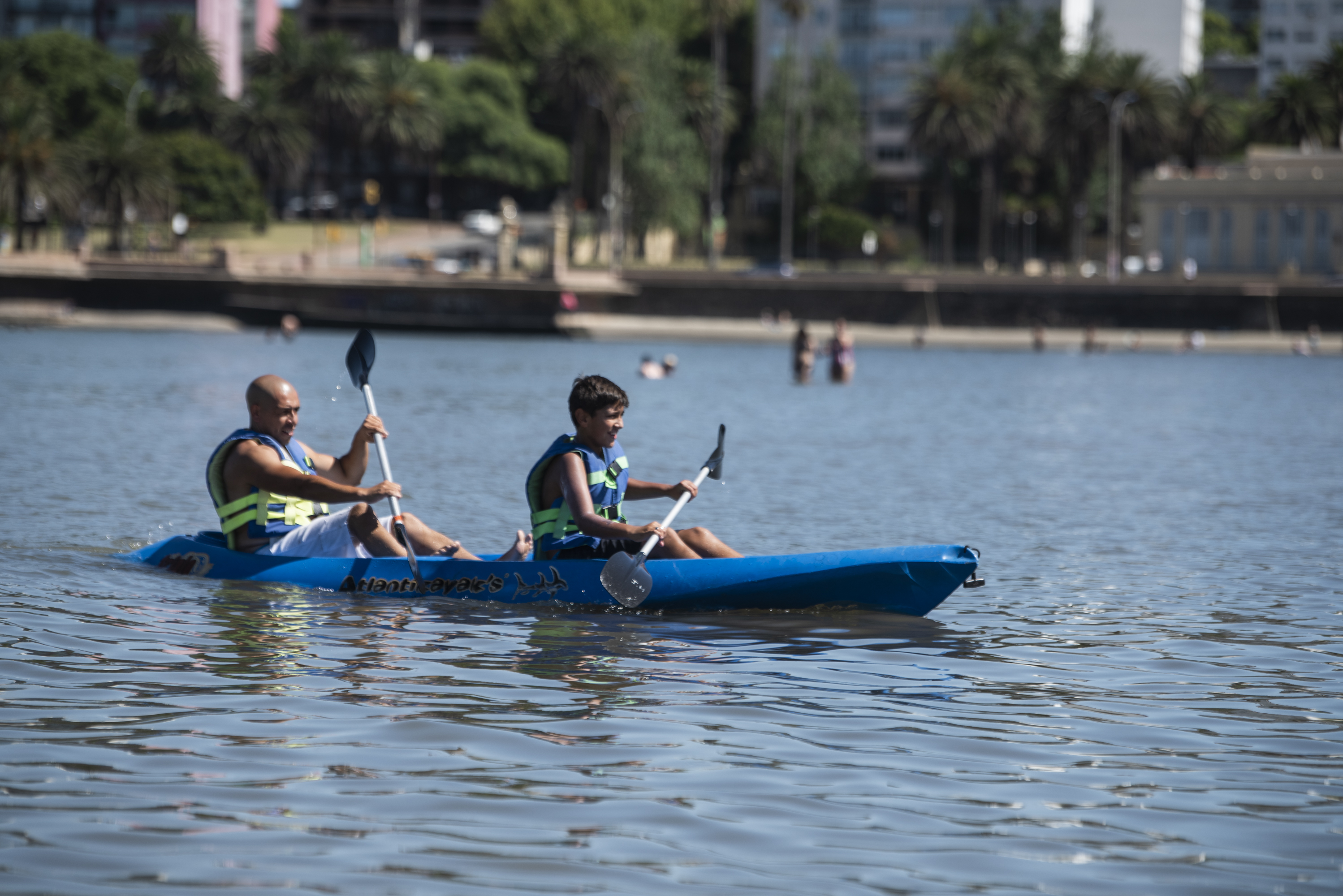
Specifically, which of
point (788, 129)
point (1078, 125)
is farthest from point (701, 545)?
point (788, 129)

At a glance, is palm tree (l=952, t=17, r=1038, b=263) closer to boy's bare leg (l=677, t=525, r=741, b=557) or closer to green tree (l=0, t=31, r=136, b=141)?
green tree (l=0, t=31, r=136, b=141)

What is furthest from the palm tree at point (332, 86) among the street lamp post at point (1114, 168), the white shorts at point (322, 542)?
the white shorts at point (322, 542)

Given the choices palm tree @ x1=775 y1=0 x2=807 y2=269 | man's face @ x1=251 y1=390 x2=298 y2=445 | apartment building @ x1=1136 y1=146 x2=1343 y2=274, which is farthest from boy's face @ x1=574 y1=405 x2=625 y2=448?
palm tree @ x1=775 y1=0 x2=807 y2=269

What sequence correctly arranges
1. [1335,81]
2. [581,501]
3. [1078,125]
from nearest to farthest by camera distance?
[581,501] → [1078,125] → [1335,81]

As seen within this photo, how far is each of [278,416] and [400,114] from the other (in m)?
86.4

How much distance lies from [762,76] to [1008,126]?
22.8 meters

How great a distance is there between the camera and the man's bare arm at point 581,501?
942cm

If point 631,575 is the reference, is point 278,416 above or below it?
above

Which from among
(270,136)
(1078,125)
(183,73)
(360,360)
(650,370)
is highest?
(183,73)

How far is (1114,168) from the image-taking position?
249 ft

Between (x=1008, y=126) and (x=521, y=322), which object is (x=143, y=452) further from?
(x=1008, y=126)

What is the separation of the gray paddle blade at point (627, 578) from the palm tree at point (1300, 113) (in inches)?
3308

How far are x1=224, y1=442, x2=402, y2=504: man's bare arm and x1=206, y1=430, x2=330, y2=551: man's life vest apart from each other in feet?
0.16

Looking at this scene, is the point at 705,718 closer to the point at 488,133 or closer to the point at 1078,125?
the point at 1078,125
